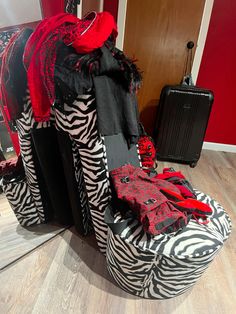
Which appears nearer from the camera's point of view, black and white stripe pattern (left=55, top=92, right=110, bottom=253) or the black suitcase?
black and white stripe pattern (left=55, top=92, right=110, bottom=253)

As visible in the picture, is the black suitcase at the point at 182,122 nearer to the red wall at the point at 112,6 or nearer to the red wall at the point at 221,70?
the red wall at the point at 221,70

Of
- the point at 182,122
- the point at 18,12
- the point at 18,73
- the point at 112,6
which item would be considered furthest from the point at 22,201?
the point at 112,6

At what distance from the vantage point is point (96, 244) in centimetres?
139

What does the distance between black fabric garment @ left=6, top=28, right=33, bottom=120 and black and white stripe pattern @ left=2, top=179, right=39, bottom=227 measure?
472 mm

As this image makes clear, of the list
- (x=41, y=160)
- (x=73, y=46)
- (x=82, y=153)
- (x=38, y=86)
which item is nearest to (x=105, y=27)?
(x=73, y=46)

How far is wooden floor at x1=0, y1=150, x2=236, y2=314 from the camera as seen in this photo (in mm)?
1063

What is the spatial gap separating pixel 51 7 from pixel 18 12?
8.6 inches

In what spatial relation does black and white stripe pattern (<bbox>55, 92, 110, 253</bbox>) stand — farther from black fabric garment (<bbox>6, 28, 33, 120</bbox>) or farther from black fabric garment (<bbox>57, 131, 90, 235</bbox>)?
black fabric garment (<bbox>6, 28, 33, 120</bbox>)

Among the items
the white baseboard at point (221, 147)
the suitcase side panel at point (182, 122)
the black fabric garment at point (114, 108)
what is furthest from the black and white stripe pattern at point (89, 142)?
the white baseboard at point (221, 147)

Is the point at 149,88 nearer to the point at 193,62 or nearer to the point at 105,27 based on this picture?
the point at 193,62

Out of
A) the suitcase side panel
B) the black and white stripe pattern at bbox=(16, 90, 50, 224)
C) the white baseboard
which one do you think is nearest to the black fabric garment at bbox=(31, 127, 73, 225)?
the black and white stripe pattern at bbox=(16, 90, 50, 224)

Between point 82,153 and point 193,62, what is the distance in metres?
1.83

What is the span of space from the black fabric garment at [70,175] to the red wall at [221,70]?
1866 mm

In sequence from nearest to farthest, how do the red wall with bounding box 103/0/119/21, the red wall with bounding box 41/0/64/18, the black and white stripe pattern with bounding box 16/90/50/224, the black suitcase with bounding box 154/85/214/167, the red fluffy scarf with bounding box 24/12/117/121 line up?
the red fluffy scarf with bounding box 24/12/117/121 < the black and white stripe pattern with bounding box 16/90/50/224 < the red wall with bounding box 41/0/64/18 < the black suitcase with bounding box 154/85/214/167 < the red wall with bounding box 103/0/119/21
